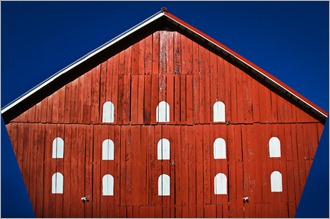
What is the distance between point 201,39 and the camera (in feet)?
51.2

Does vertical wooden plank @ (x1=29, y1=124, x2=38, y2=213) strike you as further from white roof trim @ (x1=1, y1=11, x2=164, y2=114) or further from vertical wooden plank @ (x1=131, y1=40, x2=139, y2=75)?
vertical wooden plank @ (x1=131, y1=40, x2=139, y2=75)

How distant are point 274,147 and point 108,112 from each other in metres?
6.35

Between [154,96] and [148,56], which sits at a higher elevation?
[148,56]

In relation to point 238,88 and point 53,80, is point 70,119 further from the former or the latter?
point 238,88

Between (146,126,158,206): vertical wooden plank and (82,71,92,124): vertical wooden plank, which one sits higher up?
(82,71,92,124): vertical wooden plank

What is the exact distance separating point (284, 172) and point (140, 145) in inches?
214

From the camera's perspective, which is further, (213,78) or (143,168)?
(213,78)

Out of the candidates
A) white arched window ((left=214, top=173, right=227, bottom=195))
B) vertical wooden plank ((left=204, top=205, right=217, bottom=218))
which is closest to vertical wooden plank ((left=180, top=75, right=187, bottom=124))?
white arched window ((left=214, top=173, right=227, bottom=195))

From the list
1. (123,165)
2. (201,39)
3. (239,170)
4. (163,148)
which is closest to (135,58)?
(201,39)

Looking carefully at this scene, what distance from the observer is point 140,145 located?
1521 cm

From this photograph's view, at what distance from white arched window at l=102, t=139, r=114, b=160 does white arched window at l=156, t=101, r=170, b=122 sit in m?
1.98

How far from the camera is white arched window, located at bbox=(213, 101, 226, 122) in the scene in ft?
50.1

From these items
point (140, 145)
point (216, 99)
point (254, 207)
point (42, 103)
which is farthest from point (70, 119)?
point (254, 207)

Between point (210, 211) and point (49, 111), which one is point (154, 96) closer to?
point (49, 111)
